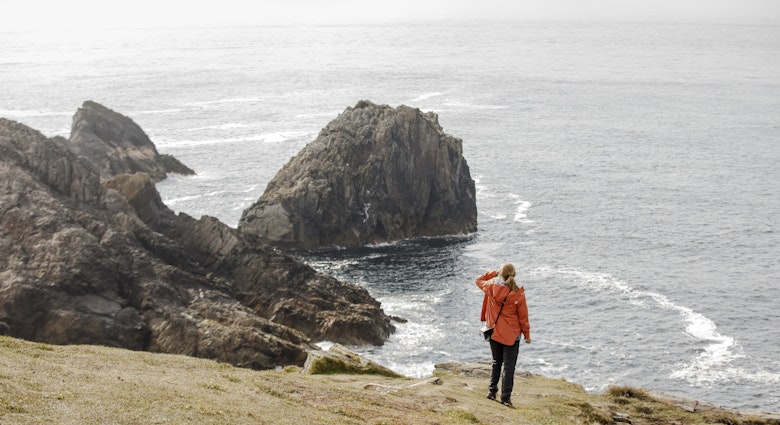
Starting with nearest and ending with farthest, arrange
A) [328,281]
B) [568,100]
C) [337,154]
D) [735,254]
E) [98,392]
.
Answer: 1. [98,392]
2. [328,281]
3. [735,254]
4. [337,154]
5. [568,100]

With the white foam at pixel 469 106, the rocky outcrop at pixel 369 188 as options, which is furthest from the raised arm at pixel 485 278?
the white foam at pixel 469 106

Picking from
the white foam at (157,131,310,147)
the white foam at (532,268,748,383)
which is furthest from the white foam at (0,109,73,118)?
the white foam at (532,268,748,383)

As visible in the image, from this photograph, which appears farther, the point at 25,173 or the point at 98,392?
the point at 25,173

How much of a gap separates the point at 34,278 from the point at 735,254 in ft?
209

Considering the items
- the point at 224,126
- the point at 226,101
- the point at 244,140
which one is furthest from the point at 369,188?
the point at 226,101

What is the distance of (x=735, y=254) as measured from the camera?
8288 centimetres

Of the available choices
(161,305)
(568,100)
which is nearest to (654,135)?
(568,100)

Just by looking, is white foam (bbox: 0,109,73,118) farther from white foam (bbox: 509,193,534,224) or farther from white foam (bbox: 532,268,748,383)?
white foam (bbox: 532,268,748,383)

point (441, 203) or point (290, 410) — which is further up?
point (290, 410)

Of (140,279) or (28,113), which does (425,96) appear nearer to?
(28,113)

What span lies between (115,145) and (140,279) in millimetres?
60378

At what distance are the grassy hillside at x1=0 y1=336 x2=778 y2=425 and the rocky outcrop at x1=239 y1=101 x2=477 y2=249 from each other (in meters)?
53.8

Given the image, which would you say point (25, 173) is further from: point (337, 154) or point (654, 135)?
point (654, 135)

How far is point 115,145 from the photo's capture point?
366 feet
